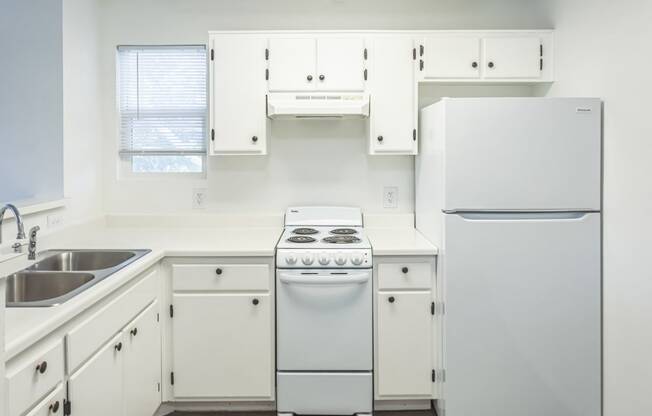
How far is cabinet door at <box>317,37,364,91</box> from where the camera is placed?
106 inches

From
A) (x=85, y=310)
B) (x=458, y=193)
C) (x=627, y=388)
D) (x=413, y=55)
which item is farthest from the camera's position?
(x=413, y=55)

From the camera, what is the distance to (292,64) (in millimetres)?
2688

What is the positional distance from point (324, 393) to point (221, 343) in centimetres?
58

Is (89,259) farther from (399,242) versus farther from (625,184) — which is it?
(625,184)

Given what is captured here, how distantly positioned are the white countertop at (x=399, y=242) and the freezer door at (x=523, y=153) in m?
0.30

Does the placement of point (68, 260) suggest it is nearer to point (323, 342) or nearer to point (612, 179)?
point (323, 342)

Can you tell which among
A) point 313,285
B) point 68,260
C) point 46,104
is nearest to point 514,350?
point 313,285

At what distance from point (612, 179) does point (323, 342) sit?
1.57 m

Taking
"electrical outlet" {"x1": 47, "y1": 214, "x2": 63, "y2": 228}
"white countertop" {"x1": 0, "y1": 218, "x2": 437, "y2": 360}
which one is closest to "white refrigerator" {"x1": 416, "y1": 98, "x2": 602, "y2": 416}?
"white countertop" {"x1": 0, "y1": 218, "x2": 437, "y2": 360}

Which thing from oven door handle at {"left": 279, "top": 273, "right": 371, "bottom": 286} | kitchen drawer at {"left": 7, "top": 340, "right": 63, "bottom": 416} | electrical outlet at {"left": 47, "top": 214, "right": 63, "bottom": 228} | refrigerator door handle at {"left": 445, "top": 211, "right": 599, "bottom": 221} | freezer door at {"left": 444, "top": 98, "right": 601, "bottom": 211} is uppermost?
freezer door at {"left": 444, "top": 98, "right": 601, "bottom": 211}

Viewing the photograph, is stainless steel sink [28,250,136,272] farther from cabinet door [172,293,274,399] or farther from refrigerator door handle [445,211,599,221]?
refrigerator door handle [445,211,599,221]

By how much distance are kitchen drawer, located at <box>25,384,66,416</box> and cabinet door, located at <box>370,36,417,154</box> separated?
193 centimetres

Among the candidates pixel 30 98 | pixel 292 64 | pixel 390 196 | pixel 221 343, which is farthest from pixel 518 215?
pixel 30 98

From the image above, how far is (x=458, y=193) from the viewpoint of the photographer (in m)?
2.24
